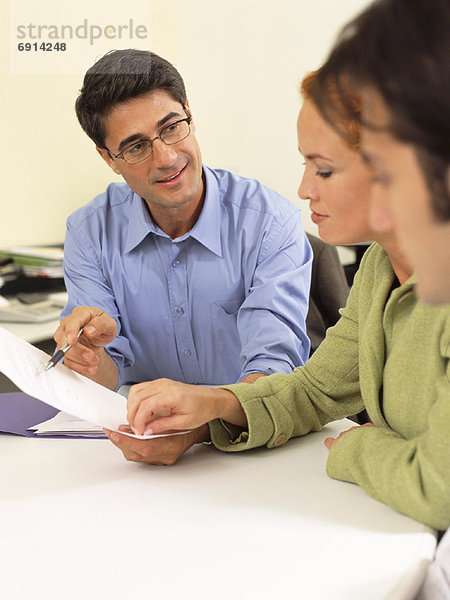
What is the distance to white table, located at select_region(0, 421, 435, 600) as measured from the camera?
2.62ft

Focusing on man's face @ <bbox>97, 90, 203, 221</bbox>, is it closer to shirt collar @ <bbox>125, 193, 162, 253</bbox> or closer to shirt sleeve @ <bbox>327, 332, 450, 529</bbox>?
shirt collar @ <bbox>125, 193, 162, 253</bbox>

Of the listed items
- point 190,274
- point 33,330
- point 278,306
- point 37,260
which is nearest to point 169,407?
point 278,306

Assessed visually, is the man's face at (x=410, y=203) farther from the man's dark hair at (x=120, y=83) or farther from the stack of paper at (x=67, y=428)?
the man's dark hair at (x=120, y=83)

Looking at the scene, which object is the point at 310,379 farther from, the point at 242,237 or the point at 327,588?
the point at 242,237

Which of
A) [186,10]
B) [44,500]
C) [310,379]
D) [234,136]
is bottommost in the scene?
[44,500]

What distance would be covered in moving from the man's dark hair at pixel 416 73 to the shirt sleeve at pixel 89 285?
1.31 m

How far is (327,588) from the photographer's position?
78 cm

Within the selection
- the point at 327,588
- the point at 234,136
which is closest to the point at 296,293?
the point at 327,588

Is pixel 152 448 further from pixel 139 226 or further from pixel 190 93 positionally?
pixel 190 93

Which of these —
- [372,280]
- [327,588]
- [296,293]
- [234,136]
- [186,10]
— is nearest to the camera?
[327,588]

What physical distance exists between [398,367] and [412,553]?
28 cm

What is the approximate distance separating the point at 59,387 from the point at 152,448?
0.19m

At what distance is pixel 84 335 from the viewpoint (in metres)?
1.51

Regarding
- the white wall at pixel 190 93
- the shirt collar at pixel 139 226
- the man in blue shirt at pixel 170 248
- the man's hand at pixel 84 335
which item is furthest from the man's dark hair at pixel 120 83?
the white wall at pixel 190 93
